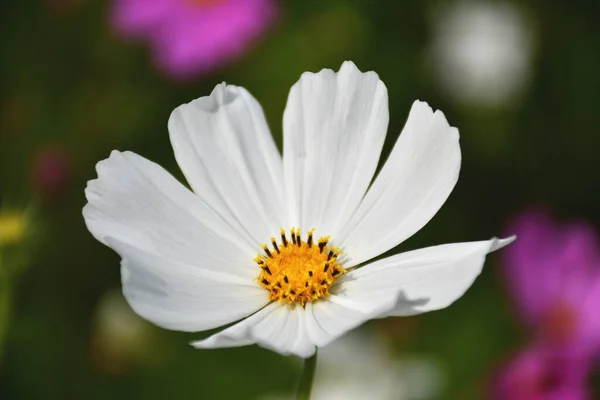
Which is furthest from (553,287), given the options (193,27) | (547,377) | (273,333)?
(193,27)

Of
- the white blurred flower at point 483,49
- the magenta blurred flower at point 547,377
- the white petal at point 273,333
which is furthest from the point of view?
the white blurred flower at point 483,49

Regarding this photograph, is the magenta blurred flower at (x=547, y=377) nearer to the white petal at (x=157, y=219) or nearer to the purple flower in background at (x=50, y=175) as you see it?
the white petal at (x=157, y=219)

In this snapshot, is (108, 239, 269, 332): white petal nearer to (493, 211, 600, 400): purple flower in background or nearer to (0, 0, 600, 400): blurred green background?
(493, 211, 600, 400): purple flower in background

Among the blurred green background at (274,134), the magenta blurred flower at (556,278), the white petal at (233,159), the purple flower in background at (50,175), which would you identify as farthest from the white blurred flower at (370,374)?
the white petal at (233,159)

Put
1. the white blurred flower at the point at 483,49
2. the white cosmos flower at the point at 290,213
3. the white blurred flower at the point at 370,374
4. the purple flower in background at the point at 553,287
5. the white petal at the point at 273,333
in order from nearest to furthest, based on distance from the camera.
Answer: the white petal at the point at 273,333, the white cosmos flower at the point at 290,213, the purple flower in background at the point at 553,287, the white blurred flower at the point at 370,374, the white blurred flower at the point at 483,49

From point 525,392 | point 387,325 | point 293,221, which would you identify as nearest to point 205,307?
point 293,221

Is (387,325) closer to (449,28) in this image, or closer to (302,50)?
(302,50)

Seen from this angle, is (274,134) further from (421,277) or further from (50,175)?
(421,277)
